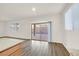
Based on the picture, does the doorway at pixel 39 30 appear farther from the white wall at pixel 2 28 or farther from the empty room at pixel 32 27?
the white wall at pixel 2 28

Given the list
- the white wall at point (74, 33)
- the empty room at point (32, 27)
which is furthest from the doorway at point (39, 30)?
the white wall at point (74, 33)

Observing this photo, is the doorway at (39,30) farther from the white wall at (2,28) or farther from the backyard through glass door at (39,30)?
the white wall at (2,28)

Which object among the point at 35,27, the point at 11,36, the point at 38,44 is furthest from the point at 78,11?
the point at 11,36

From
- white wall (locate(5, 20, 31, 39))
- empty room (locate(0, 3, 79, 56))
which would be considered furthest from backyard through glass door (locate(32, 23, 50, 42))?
white wall (locate(5, 20, 31, 39))

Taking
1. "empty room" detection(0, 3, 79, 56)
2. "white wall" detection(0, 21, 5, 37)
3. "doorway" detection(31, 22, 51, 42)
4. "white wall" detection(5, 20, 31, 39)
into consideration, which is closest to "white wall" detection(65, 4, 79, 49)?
"empty room" detection(0, 3, 79, 56)

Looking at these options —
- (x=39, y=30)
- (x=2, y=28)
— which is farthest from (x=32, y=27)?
(x=2, y=28)

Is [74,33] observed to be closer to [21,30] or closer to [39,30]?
[39,30]

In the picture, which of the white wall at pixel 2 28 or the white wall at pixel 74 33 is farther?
the white wall at pixel 74 33

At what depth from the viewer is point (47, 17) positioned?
7.52 ft

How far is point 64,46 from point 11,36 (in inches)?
45.2

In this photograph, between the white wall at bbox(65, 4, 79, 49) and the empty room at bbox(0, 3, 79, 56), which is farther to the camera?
the white wall at bbox(65, 4, 79, 49)

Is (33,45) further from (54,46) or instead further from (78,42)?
(78,42)

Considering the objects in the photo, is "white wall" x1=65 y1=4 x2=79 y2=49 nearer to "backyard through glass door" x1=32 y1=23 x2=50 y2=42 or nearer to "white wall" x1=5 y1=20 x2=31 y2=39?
"backyard through glass door" x1=32 y1=23 x2=50 y2=42

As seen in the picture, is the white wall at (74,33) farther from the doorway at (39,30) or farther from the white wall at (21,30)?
the white wall at (21,30)
